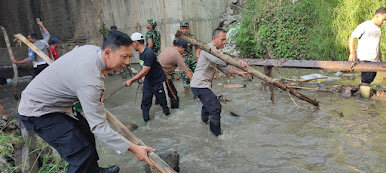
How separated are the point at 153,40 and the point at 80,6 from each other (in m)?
7.09

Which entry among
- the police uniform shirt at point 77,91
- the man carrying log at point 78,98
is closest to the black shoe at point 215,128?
the man carrying log at point 78,98

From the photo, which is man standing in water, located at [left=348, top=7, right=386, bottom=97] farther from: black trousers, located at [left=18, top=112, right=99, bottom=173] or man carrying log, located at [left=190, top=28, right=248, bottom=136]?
black trousers, located at [left=18, top=112, right=99, bottom=173]

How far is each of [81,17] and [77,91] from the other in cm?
1188

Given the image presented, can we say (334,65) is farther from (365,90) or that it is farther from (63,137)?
(63,137)

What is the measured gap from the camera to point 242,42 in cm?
983

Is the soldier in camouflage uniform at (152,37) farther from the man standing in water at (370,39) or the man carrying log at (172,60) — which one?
the man standing in water at (370,39)

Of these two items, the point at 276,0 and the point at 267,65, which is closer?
the point at 267,65

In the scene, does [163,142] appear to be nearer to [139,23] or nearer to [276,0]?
[276,0]

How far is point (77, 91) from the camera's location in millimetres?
2037

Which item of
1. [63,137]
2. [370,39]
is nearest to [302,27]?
[370,39]

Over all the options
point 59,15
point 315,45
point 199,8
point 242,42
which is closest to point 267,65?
point 315,45

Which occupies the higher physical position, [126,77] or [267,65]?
[267,65]

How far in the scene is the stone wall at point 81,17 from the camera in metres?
11.4

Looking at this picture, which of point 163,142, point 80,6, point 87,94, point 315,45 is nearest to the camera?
point 87,94
